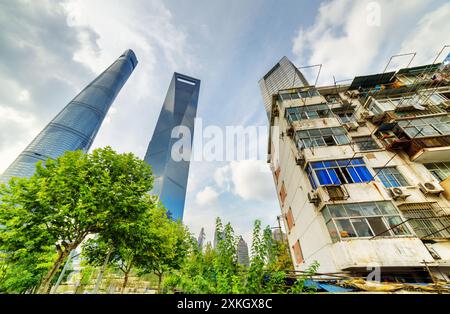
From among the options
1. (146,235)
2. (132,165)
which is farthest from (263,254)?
(132,165)

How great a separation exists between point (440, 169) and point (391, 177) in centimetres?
355

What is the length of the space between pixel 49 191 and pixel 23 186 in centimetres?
141

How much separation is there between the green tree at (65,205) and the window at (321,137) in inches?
556

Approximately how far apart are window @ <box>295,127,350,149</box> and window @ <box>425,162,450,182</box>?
573cm

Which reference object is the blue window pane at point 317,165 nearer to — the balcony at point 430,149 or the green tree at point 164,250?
the balcony at point 430,149

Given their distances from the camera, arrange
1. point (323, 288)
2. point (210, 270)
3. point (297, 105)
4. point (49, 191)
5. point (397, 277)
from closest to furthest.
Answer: point (210, 270), point (323, 288), point (49, 191), point (397, 277), point (297, 105)

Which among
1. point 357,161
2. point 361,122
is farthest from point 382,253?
point 361,122

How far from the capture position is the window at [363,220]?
985 centimetres

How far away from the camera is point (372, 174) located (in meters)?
12.5

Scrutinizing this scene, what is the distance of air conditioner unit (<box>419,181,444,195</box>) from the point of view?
1098 centimetres

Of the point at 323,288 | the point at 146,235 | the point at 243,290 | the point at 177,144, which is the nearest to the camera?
the point at 243,290

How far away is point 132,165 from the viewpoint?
11.5 metres

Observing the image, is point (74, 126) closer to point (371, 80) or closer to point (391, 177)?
point (371, 80)
